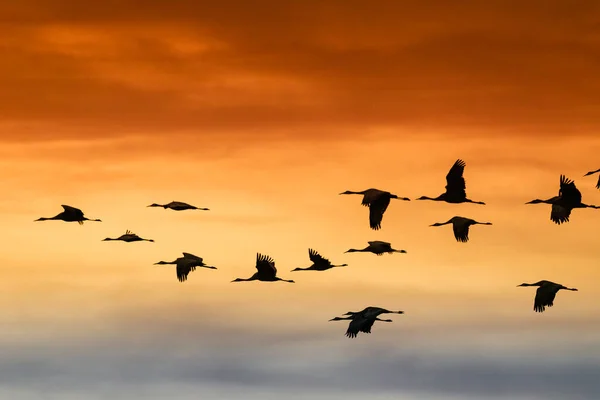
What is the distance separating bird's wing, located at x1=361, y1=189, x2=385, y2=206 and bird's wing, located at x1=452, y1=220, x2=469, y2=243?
4343 mm

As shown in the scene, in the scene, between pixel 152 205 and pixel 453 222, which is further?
pixel 152 205

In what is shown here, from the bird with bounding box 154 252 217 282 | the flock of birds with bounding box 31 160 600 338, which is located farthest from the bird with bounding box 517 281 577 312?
the bird with bounding box 154 252 217 282

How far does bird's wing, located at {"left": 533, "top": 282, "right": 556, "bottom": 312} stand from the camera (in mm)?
103188

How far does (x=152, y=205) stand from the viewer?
116m

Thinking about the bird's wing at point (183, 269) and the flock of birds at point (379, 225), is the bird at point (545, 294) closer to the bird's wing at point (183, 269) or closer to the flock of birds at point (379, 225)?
the flock of birds at point (379, 225)

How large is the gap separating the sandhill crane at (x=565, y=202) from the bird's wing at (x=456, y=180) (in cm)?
480

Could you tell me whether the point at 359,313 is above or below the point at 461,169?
below

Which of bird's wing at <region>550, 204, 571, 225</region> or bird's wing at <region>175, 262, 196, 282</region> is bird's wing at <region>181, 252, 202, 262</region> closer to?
bird's wing at <region>175, 262, 196, 282</region>

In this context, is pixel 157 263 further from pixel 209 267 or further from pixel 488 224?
pixel 488 224

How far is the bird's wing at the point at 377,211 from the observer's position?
106125 mm

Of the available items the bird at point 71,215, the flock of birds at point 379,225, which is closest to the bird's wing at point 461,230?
the flock of birds at point 379,225

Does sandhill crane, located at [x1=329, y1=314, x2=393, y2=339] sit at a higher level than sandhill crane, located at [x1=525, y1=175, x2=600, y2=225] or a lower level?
lower

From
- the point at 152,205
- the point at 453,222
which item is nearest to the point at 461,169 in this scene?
the point at 453,222

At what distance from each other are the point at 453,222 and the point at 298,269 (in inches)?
395
